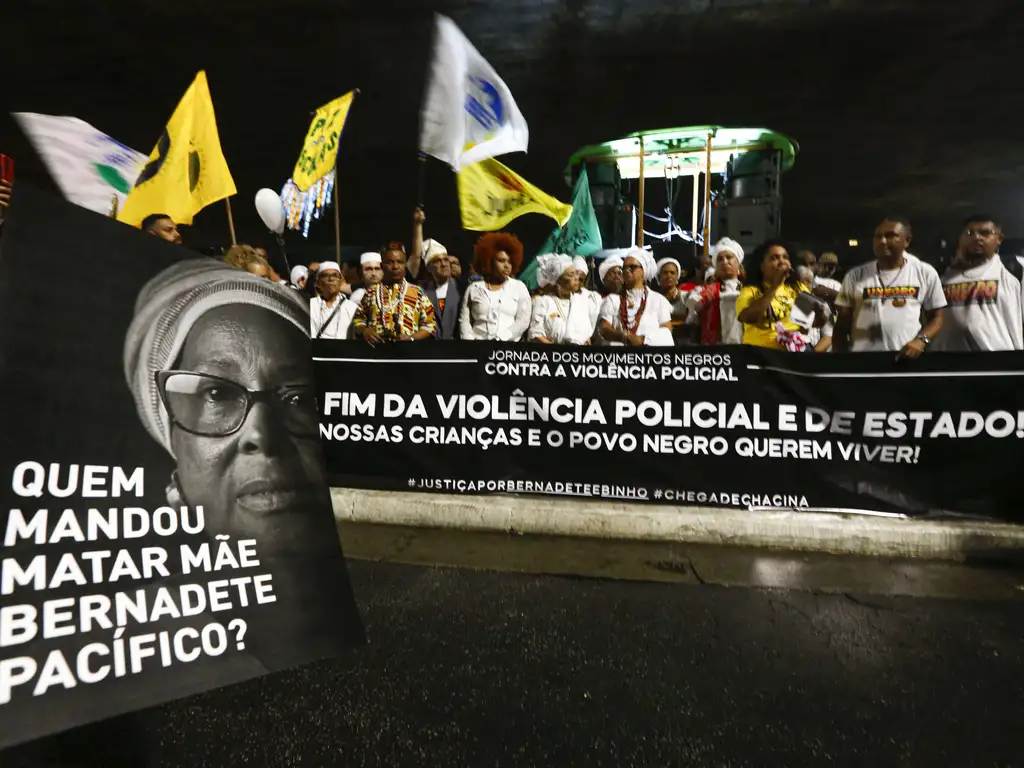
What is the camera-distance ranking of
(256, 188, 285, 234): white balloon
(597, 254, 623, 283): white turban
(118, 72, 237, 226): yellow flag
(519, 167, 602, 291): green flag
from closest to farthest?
(118, 72, 237, 226): yellow flag → (597, 254, 623, 283): white turban → (519, 167, 602, 291): green flag → (256, 188, 285, 234): white balloon

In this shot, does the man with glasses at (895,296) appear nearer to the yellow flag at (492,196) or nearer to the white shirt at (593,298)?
the white shirt at (593,298)

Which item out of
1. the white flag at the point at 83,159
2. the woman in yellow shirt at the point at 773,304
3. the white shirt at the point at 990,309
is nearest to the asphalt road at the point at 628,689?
the white shirt at the point at 990,309

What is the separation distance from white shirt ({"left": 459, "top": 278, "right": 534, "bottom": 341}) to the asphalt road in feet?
8.98

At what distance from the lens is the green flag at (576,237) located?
7918 millimetres

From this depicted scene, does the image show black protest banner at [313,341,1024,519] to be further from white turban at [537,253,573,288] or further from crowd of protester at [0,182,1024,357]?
white turban at [537,253,573,288]

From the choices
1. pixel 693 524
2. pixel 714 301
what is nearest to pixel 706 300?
pixel 714 301

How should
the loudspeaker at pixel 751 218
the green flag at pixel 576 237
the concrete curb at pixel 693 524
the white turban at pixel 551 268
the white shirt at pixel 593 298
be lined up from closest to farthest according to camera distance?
1. the concrete curb at pixel 693 524
2. the white shirt at pixel 593 298
3. the white turban at pixel 551 268
4. the green flag at pixel 576 237
5. the loudspeaker at pixel 751 218

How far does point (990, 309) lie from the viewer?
15.5 feet

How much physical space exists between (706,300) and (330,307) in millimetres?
3709

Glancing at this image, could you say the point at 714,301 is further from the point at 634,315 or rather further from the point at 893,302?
the point at 893,302

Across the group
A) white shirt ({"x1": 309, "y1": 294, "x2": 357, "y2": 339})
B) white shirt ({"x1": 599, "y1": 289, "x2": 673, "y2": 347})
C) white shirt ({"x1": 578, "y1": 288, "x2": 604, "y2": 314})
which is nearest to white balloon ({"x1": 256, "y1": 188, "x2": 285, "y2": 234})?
white shirt ({"x1": 309, "y1": 294, "x2": 357, "y2": 339})

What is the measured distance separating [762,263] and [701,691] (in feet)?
12.6

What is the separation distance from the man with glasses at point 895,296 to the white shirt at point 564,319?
2.21m

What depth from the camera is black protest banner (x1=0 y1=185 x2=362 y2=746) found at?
114 centimetres
